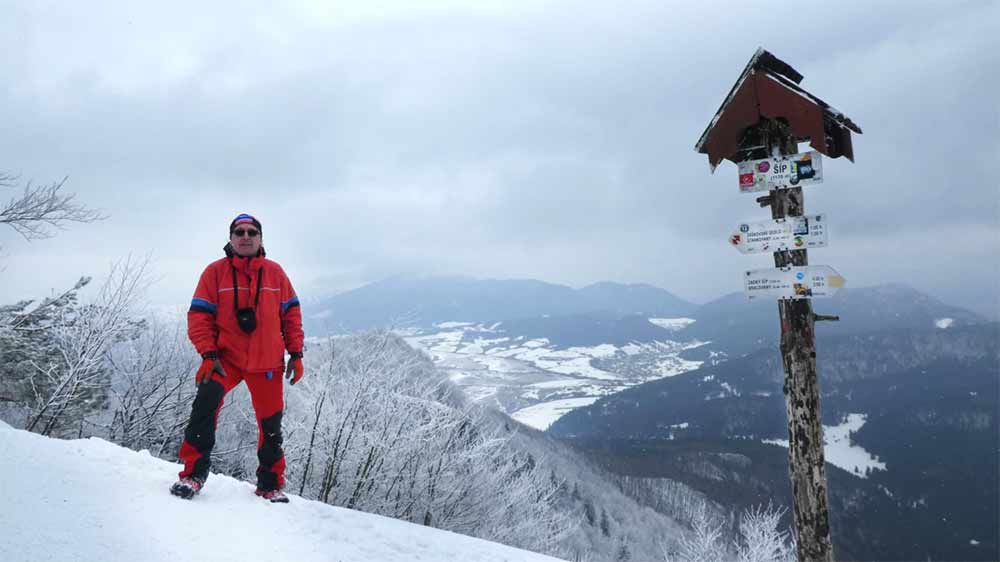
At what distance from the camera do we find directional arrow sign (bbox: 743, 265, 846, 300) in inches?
184

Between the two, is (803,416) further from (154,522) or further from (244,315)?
(154,522)

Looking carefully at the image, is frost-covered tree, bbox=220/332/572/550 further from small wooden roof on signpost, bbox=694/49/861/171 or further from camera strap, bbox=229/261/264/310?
small wooden roof on signpost, bbox=694/49/861/171

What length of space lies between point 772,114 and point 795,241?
1.35m

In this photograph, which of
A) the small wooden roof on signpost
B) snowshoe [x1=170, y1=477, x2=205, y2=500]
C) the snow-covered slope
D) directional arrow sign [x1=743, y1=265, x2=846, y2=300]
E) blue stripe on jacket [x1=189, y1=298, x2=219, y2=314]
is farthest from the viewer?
the small wooden roof on signpost

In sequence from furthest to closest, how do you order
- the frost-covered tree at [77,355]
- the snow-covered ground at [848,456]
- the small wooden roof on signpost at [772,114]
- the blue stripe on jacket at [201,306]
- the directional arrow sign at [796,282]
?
1. the snow-covered ground at [848,456]
2. the frost-covered tree at [77,355]
3. the small wooden roof on signpost at [772,114]
4. the blue stripe on jacket at [201,306]
5. the directional arrow sign at [796,282]

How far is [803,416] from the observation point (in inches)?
189

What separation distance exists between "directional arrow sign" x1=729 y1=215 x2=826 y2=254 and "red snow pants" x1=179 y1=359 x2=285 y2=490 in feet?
16.4

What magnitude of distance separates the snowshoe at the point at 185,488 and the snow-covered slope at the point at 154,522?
0.21 feet

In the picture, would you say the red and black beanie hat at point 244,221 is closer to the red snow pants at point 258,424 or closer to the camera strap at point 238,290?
the camera strap at point 238,290

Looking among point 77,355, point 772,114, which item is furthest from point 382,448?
point 772,114

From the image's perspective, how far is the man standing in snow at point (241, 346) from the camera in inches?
187

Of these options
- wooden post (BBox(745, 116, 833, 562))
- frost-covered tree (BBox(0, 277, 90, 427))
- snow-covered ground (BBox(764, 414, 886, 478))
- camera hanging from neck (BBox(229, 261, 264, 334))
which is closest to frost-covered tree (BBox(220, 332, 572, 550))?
frost-covered tree (BBox(0, 277, 90, 427))

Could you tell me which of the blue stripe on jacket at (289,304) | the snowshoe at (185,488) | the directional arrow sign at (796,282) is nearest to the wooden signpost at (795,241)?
the directional arrow sign at (796,282)

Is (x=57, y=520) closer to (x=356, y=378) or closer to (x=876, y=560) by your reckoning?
(x=356, y=378)
